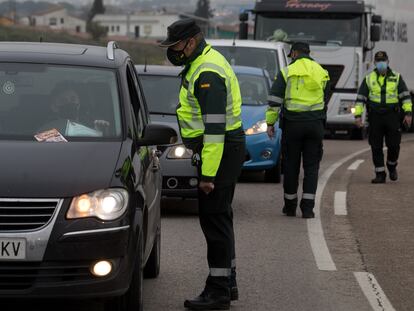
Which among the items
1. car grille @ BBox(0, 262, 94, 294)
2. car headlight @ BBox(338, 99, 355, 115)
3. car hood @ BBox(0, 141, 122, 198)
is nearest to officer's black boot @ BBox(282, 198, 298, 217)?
car hood @ BBox(0, 141, 122, 198)

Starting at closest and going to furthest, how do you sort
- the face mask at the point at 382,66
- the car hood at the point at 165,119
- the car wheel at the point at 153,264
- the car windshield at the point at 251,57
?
1. the car wheel at the point at 153,264
2. the car hood at the point at 165,119
3. the face mask at the point at 382,66
4. the car windshield at the point at 251,57

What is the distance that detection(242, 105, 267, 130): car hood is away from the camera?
15844 mm

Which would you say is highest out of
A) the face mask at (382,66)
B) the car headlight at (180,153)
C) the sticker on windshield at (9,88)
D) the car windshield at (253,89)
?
the sticker on windshield at (9,88)

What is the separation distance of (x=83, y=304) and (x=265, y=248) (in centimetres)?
300

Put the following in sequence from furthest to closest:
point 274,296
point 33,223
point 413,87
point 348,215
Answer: point 413,87 < point 348,215 < point 274,296 < point 33,223

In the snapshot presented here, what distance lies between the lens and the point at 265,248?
33.5 feet

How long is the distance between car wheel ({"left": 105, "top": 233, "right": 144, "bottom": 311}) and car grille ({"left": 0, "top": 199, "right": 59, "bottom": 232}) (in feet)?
2.36

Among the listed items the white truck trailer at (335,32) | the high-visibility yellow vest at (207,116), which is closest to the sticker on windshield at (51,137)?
→ the high-visibility yellow vest at (207,116)

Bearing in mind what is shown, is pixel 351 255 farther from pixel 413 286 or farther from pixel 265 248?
pixel 413 286

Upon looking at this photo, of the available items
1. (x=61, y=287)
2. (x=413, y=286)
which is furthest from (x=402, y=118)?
(x=61, y=287)

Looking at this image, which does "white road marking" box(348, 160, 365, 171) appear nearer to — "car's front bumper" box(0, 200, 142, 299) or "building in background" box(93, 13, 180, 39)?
"car's front bumper" box(0, 200, 142, 299)

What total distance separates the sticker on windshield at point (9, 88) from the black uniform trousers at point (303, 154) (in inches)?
218

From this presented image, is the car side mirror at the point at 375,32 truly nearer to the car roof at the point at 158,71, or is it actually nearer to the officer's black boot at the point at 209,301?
the car roof at the point at 158,71

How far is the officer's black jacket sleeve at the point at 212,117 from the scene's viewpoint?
7168 mm
